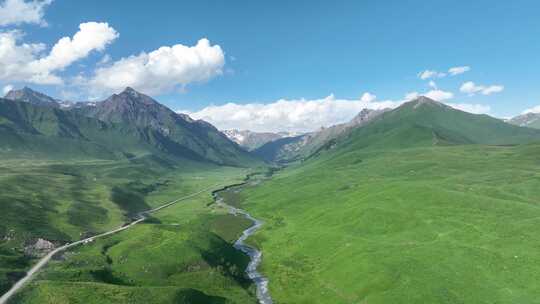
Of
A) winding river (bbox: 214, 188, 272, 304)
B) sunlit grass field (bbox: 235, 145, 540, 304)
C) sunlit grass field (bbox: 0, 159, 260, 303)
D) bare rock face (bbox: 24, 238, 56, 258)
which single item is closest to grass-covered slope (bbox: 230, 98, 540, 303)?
sunlit grass field (bbox: 235, 145, 540, 304)

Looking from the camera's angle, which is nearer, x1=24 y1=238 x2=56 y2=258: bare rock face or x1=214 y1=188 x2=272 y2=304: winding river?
x1=214 y1=188 x2=272 y2=304: winding river

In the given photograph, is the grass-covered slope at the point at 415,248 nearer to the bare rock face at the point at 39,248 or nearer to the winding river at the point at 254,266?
the winding river at the point at 254,266

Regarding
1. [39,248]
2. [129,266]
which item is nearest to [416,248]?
[129,266]

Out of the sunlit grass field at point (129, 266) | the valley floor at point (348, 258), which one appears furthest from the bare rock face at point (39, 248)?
the valley floor at point (348, 258)

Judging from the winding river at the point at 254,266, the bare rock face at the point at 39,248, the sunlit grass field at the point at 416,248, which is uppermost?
the sunlit grass field at the point at 416,248

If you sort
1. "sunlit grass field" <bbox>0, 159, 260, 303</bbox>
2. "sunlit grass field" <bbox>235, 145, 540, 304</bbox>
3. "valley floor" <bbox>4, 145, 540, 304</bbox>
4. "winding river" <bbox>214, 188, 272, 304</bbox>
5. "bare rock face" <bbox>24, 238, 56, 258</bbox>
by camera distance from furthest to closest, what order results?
"bare rock face" <bbox>24, 238, 56, 258</bbox>, "winding river" <bbox>214, 188, 272, 304</bbox>, "sunlit grass field" <bbox>235, 145, 540, 304</bbox>, "valley floor" <bbox>4, 145, 540, 304</bbox>, "sunlit grass field" <bbox>0, 159, 260, 303</bbox>

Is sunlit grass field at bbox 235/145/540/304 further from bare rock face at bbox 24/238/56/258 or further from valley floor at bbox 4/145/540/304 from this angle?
bare rock face at bbox 24/238/56/258

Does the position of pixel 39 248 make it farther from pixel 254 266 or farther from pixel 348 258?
pixel 348 258

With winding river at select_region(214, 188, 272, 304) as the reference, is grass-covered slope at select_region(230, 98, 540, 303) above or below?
above

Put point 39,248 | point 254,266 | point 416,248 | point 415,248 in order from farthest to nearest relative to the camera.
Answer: point 39,248 < point 254,266 < point 415,248 < point 416,248
